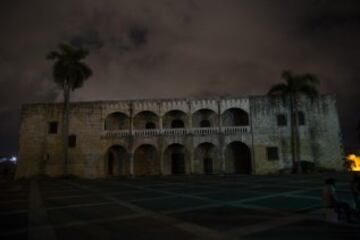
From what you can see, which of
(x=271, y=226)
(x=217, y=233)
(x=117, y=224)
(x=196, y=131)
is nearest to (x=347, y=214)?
(x=271, y=226)

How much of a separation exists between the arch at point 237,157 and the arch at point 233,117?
7.51 feet

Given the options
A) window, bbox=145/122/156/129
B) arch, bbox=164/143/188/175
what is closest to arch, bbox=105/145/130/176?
window, bbox=145/122/156/129

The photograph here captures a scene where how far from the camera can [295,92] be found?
27.4m

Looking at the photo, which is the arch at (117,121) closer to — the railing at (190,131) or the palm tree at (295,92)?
the railing at (190,131)

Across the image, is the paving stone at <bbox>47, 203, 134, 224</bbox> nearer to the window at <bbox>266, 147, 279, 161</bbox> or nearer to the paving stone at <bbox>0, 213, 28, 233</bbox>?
the paving stone at <bbox>0, 213, 28, 233</bbox>

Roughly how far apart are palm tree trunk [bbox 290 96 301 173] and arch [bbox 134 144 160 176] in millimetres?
14776

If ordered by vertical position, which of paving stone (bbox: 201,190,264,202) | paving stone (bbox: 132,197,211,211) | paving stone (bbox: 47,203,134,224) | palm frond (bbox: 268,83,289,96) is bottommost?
paving stone (bbox: 201,190,264,202)

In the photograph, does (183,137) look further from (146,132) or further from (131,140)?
(131,140)

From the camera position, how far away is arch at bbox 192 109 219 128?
30.3 m

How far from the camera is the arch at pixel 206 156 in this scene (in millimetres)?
29703

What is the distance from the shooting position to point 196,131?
27891 mm

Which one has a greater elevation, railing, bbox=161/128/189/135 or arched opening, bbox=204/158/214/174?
railing, bbox=161/128/189/135

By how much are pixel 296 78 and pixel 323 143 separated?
298 inches

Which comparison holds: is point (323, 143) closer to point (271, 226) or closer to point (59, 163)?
point (271, 226)
